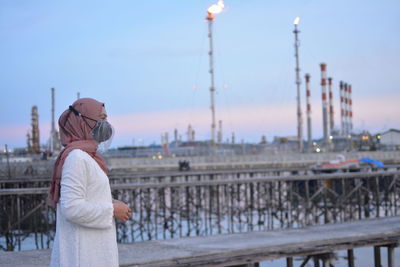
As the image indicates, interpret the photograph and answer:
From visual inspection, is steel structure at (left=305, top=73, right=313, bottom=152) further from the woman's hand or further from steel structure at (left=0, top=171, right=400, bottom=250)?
the woman's hand

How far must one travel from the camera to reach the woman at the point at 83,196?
3334 mm

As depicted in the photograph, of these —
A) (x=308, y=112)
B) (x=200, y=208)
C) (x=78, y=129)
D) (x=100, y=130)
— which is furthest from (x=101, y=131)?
(x=308, y=112)

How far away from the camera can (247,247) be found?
937cm

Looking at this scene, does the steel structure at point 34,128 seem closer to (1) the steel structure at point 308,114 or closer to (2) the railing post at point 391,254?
(1) the steel structure at point 308,114

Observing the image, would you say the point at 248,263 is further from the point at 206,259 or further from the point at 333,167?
the point at 333,167

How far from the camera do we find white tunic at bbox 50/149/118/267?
3.32 metres

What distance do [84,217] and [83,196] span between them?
117mm

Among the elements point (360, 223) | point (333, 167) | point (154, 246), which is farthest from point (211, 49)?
point (154, 246)

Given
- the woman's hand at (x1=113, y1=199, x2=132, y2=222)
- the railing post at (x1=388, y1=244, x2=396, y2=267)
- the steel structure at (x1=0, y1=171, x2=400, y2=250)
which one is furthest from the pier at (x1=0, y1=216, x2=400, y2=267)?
the steel structure at (x1=0, y1=171, x2=400, y2=250)

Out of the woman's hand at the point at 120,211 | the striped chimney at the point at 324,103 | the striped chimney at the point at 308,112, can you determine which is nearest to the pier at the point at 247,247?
the woman's hand at the point at 120,211

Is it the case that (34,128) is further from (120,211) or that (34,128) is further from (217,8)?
(120,211)

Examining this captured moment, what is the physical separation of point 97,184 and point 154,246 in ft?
21.5

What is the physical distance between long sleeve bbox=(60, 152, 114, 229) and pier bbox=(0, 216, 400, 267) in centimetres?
478

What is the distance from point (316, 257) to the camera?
34.3ft
